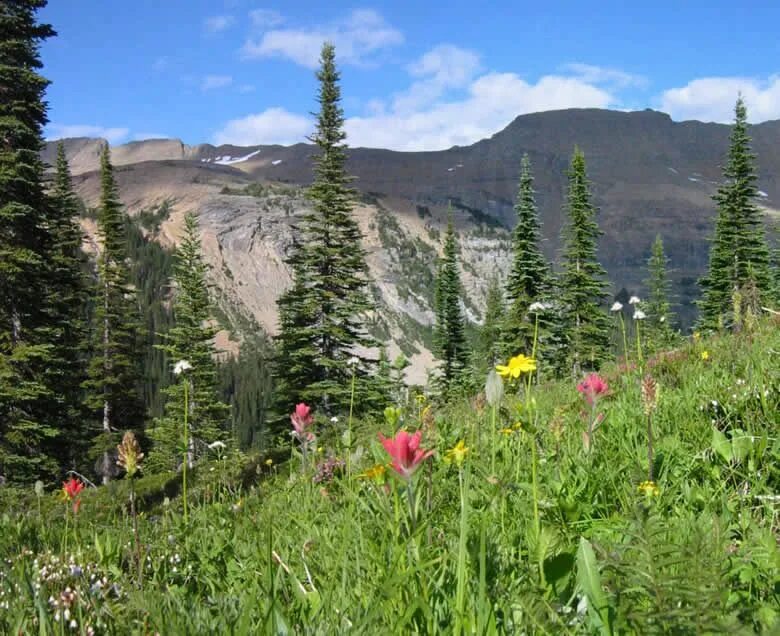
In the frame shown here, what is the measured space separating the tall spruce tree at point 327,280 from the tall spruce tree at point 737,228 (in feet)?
81.8

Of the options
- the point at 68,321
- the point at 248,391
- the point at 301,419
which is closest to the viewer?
the point at 301,419

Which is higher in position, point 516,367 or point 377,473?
point 516,367

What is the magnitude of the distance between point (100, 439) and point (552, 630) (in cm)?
3749

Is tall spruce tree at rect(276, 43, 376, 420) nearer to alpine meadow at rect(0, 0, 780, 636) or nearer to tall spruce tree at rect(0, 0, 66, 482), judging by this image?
alpine meadow at rect(0, 0, 780, 636)

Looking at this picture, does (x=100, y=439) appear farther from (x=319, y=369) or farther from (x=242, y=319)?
(x=242, y=319)

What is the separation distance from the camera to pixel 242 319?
618ft

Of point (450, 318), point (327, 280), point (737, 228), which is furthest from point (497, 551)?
point (450, 318)

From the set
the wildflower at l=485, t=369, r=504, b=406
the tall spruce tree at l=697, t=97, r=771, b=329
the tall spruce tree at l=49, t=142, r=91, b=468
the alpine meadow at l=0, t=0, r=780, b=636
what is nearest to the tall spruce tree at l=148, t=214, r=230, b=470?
the alpine meadow at l=0, t=0, r=780, b=636

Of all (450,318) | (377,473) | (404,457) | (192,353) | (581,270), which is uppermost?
(581,270)

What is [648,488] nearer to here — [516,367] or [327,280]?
[516,367]

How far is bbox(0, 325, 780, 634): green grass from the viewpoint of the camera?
1.21 m

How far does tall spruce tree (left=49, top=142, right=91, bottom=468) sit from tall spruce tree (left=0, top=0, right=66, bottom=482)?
968 mm

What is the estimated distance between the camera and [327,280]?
3102 cm

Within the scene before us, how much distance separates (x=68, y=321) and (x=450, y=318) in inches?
1269
